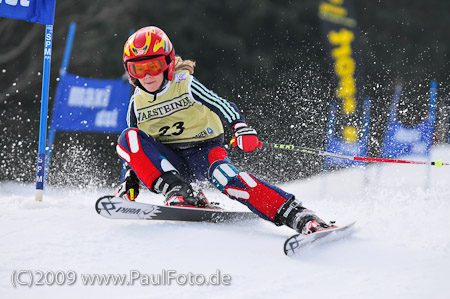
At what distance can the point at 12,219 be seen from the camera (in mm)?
2641

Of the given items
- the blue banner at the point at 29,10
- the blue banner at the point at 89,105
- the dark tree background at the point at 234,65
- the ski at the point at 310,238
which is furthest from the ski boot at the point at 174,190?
the dark tree background at the point at 234,65

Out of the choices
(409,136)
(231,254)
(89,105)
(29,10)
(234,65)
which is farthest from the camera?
(234,65)

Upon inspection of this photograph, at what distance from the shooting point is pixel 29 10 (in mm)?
3619

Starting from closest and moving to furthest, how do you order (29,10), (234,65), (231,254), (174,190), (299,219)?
(231,254) < (299,219) < (174,190) < (29,10) < (234,65)

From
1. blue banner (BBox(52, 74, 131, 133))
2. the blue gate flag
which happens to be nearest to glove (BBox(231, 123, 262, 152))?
blue banner (BBox(52, 74, 131, 133))

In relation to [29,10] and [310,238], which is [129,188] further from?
[29,10]

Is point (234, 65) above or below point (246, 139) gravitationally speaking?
above

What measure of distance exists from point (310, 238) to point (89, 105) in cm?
400

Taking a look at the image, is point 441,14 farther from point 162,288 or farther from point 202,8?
point 162,288

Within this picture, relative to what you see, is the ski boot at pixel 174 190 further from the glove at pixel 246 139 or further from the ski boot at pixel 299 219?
the ski boot at pixel 299 219

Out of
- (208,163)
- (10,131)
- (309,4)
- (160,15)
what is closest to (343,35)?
(309,4)

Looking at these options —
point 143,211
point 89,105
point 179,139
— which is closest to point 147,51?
point 179,139

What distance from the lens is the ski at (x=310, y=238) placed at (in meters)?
2.21

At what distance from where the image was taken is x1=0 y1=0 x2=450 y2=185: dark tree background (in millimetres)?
8695
